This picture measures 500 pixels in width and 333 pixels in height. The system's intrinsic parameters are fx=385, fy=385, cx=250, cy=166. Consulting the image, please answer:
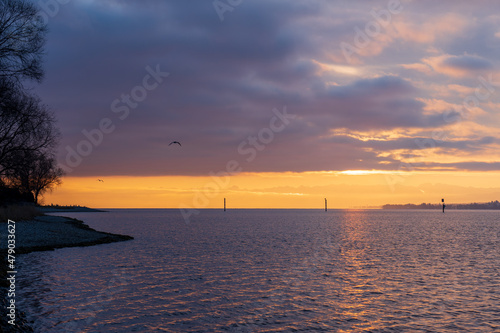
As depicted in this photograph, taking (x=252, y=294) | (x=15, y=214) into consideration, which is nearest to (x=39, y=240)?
(x=15, y=214)

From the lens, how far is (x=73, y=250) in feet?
160

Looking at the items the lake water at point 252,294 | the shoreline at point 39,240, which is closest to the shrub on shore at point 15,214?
the shoreline at point 39,240

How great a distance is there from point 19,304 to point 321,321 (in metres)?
17.2

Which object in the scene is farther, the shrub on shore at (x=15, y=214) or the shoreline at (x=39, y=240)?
the shrub on shore at (x=15, y=214)

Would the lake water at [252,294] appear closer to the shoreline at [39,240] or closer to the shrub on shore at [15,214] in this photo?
the shoreline at [39,240]

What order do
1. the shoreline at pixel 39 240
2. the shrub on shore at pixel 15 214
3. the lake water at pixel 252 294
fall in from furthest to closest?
1. the shrub on shore at pixel 15 214
2. the shoreline at pixel 39 240
3. the lake water at pixel 252 294

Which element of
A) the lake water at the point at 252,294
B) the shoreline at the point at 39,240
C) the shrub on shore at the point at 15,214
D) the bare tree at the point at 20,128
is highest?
the bare tree at the point at 20,128

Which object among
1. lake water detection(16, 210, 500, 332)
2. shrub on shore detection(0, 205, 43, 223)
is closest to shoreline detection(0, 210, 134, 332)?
lake water detection(16, 210, 500, 332)

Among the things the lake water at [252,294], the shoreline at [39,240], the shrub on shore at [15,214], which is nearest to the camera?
the lake water at [252,294]

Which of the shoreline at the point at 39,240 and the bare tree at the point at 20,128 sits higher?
the bare tree at the point at 20,128

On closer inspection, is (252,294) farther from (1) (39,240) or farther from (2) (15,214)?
(2) (15,214)

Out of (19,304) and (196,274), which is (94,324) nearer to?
(19,304)

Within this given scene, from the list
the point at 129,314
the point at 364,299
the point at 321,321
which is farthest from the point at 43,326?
the point at 364,299

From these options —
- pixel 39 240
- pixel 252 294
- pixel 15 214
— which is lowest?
pixel 252 294
